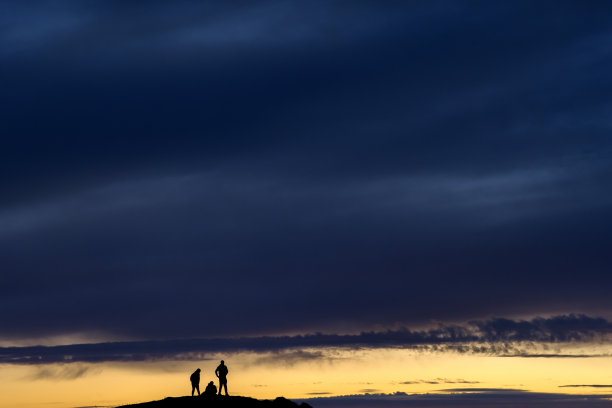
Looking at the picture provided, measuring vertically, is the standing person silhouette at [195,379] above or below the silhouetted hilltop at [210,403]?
above

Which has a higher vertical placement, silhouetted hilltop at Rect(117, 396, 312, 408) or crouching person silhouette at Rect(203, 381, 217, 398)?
crouching person silhouette at Rect(203, 381, 217, 398)

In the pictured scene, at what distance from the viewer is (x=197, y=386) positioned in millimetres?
60969

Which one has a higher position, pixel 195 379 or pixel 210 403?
pixel 195 379

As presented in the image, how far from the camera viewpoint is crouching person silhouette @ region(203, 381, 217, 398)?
202 feet

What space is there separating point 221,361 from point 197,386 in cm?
391

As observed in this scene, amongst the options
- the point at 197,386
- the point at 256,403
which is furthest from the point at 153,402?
the point at 256,403

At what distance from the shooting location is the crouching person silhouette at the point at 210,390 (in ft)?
202

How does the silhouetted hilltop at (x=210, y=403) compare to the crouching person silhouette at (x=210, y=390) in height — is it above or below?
below

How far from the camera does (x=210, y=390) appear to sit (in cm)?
6216

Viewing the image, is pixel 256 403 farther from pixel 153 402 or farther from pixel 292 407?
pixel 153 402

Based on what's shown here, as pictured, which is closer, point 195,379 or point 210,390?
point 195,379

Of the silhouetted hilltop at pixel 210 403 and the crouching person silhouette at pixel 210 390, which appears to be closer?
the silhouetted hilltop at pixel 210 403

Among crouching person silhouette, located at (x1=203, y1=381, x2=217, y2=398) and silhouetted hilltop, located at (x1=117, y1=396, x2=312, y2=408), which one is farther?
crouching person silhouette, located at (x1=203, y1=381, x2=217, y2=398)

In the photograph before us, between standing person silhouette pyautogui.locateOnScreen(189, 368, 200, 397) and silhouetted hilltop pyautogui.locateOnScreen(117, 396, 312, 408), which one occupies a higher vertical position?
standing person silhouette pyautogui.locateOnScreen(189, 368, 200, 397)
